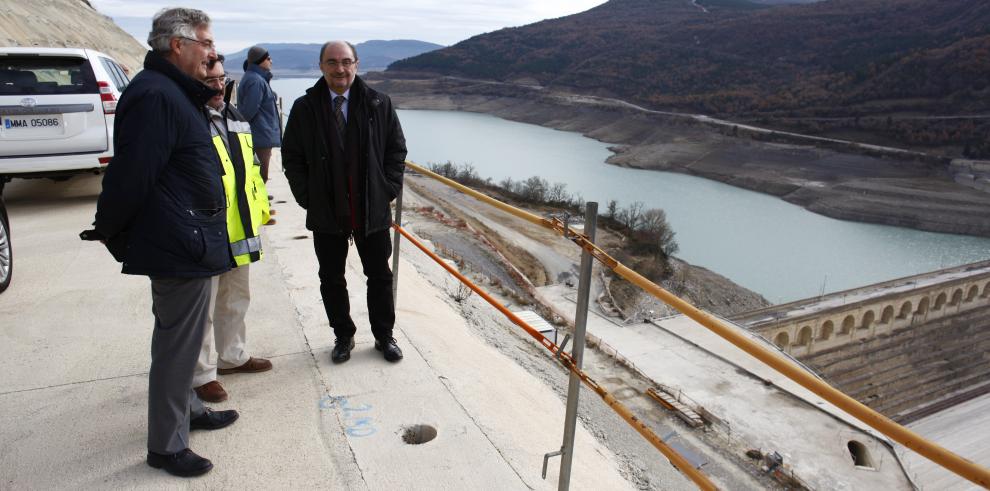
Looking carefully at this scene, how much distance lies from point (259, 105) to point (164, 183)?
382 centimetres

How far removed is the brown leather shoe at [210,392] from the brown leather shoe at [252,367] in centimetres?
31

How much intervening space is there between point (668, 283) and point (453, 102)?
80.4m

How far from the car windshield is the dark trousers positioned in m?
4.44

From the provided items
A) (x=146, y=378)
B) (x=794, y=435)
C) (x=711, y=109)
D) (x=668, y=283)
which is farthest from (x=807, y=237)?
(x=146, y=378)

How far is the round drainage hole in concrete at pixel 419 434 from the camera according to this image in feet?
10.6

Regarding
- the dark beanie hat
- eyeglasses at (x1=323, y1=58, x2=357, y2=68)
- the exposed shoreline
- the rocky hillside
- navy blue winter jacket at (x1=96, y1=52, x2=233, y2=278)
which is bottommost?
the exposed shoreline

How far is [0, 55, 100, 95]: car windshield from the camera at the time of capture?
20.0 feet

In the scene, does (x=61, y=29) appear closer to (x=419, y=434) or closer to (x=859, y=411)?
(x=419, y=434)

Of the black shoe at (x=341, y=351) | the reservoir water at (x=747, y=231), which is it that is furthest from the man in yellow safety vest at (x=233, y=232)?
the reservoir water at (x=747, y=231)

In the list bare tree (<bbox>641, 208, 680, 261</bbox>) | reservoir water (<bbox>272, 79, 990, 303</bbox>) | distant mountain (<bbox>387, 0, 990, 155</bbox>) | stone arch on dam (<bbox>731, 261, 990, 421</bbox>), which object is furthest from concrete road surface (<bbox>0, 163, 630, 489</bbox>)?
distant mountain (<bbox>387, 0, 990, 155</bbox>)

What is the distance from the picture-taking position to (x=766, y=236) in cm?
4503

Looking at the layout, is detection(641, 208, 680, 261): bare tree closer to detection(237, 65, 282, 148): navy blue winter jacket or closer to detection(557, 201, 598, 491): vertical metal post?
detection(237, 65, 282, 148): navy blue winter jacket

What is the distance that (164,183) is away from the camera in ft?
7.72

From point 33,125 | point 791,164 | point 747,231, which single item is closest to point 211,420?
point 33,125
